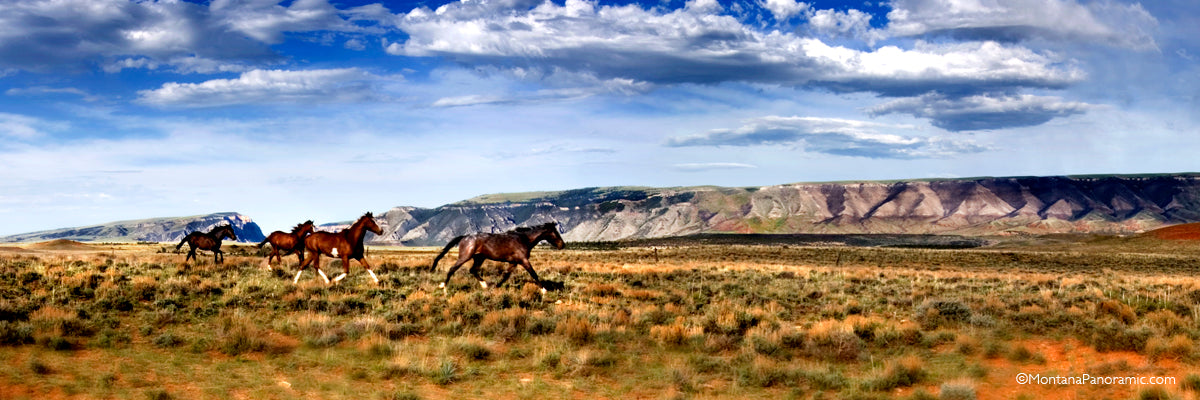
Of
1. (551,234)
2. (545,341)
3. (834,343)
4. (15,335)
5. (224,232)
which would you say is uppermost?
(224,232)

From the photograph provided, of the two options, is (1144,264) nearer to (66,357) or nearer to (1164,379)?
(1164,379)

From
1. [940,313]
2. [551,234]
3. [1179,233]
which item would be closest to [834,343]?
[940,313]

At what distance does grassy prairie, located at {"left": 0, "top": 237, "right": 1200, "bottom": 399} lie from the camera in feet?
36.3

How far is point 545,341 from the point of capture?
13719mm

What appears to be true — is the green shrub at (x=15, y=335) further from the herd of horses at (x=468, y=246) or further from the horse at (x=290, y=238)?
the horse at (x=290, y=238)

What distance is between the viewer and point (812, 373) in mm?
11773

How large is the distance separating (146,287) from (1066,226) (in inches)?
8730

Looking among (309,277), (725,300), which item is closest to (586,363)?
(725,300)

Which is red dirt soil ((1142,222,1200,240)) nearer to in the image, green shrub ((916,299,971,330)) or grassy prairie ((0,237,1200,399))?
grassy prairie ((0,237,1200,399))

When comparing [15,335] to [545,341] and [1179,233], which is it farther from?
[1179,233]

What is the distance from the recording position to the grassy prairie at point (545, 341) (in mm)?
11062

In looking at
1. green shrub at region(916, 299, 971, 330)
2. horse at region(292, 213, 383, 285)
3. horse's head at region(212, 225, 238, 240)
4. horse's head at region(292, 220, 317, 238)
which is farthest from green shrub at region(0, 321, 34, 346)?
horse's head at region(212, 225, 238, 240)

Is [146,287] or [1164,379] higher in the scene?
[146,287]

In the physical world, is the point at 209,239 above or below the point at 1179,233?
above
